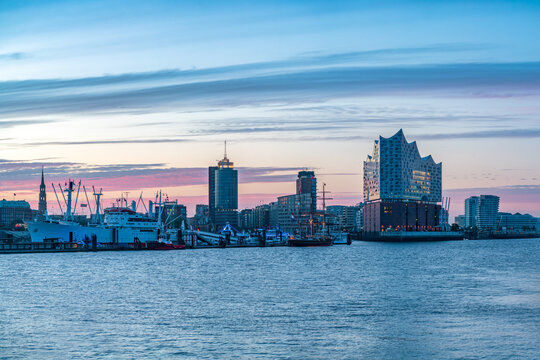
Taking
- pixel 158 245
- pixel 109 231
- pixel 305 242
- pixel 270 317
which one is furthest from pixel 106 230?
pixel 270 317

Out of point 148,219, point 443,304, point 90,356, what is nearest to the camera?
point 90,356

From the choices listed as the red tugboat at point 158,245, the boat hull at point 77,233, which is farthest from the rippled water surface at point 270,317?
the red tugboat at point 158,245

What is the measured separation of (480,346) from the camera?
33.4 metres

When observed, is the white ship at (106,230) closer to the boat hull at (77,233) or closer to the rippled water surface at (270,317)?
the boat hull at (77,233)

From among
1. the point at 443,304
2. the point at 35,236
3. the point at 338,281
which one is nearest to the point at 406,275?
the point at 338,281

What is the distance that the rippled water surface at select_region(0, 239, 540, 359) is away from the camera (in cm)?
3303

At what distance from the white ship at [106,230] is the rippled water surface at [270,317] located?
89.2 m

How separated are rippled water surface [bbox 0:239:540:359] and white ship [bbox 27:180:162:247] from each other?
89172mm

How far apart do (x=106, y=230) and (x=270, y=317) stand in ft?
422

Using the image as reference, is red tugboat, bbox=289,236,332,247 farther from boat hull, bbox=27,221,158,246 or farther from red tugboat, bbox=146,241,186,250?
boat hull, bbox=27,221,158,246

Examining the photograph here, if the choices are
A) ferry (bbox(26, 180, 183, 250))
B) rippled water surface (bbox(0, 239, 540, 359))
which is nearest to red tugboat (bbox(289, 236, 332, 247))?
ferry (bbox(26, 180, 183, 250))

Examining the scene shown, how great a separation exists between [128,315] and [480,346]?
22383 mm

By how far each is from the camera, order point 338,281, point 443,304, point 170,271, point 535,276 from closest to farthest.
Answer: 1. point 443,304
2. point 338,281
3. point 535,276
4. point 170,271

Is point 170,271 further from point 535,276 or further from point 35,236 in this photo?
point 35,236
